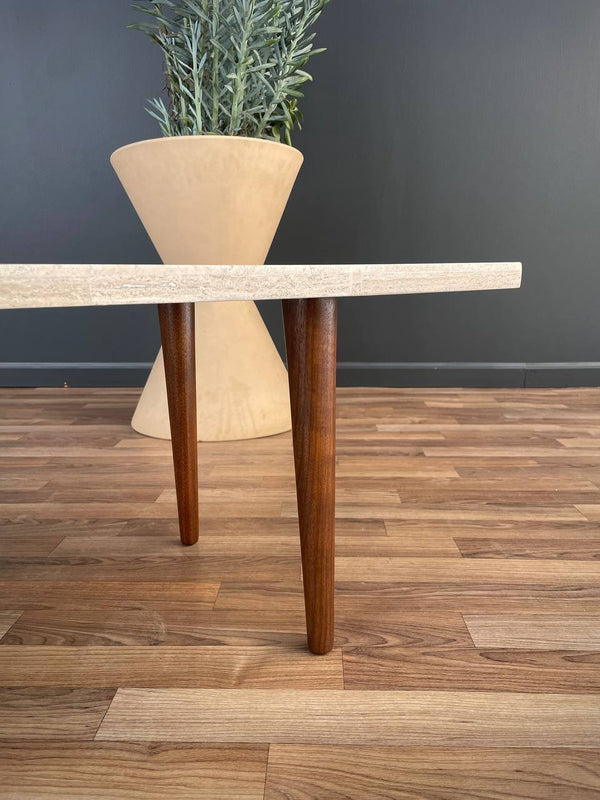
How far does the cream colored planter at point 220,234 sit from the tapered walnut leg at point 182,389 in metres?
0.56

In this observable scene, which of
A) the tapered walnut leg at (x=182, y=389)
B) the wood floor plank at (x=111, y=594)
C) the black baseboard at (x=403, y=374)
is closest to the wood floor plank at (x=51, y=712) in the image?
the wood floor plank at (x=111, y=594)

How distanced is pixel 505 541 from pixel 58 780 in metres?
0.59

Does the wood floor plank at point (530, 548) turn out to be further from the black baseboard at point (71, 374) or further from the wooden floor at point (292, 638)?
the black baseboard at point (71, 374)

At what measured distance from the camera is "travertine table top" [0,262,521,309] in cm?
29

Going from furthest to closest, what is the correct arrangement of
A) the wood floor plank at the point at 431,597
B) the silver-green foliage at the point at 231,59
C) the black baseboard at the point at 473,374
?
the black baseboard at the point at 473,374 < the silver-green foliage at the point at 231,59 < the wood floor plank at the point at 431,597

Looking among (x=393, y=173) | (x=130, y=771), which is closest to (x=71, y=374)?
(x=393, y=173)

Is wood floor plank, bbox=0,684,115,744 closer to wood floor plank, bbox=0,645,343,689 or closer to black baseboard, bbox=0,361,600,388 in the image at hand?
wood floor plank, bbox=0,645,343,689

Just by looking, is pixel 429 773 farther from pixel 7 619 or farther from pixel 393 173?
pixel 393 173

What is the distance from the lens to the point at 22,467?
3.71ft

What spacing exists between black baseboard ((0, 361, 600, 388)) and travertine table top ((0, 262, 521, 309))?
1.48 m

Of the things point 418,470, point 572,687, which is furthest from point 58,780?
point 418,470

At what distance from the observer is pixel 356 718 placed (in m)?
0.47

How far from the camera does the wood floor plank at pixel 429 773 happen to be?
0.40 meters

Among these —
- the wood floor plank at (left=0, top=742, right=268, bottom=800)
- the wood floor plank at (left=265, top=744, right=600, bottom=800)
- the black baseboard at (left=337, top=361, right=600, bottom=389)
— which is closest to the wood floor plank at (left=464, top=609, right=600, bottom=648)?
the wood floor plank at (left=265, top=744, right=600, bottom=800)
